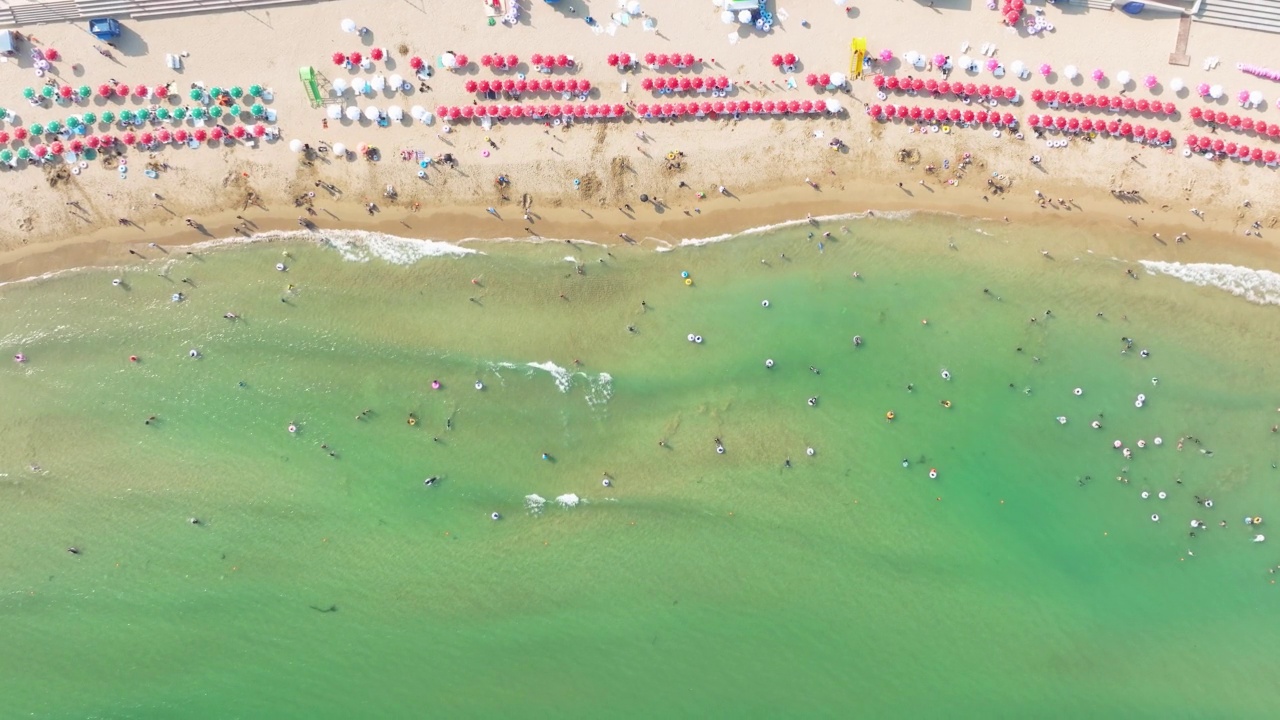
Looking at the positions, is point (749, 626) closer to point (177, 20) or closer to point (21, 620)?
point (21, 620)

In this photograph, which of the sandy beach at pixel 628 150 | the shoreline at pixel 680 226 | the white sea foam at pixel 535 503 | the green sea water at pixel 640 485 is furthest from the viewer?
the white sea foam at pixel 535 503

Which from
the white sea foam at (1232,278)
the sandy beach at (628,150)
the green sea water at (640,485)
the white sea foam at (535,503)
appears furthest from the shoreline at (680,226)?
the white sea foam at (535,503)

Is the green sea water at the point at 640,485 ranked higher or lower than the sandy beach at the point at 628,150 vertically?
lower

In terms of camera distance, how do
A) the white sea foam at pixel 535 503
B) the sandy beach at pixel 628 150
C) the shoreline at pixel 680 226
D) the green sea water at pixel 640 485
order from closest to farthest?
the sandy beach at pixel 628 150
the shoreline at pixel 680 226
the green sea water at pixel 640 485
the white sea foam at pixel 535 503

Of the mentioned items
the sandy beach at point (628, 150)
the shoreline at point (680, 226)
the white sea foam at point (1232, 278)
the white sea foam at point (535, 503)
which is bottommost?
the white sea foam at point (535, 503)

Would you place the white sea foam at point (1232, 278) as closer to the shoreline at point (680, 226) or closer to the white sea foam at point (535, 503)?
the shoreline at point (680, 226)

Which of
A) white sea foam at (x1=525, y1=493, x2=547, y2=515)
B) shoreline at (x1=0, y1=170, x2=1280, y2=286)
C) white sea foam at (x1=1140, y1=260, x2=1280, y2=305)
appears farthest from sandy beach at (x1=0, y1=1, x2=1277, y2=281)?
white sea foam at (x1=525, y1=493, x2=547, y2=515)
